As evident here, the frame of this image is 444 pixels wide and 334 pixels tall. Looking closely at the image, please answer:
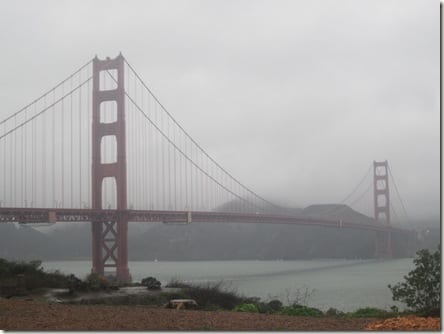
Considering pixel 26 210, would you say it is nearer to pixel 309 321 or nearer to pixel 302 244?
pixel 309 321

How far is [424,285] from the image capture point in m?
10.9

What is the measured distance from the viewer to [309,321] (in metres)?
9.67

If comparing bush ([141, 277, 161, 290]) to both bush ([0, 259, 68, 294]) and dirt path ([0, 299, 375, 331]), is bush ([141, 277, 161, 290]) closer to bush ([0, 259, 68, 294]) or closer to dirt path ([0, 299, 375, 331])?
bush ([0, 259, 68, 294])

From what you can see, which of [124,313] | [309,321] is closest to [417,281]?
[309,321]

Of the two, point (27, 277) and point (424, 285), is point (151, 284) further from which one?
point (424, 285)

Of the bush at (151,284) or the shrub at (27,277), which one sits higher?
the shrub at (27,277)

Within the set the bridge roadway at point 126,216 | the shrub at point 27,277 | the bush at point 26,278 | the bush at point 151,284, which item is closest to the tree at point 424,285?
the bush at point 151,284

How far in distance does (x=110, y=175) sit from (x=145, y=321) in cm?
2830

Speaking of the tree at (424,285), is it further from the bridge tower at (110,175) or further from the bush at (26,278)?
the bridge tower at (110,175)

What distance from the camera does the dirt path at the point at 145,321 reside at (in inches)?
340

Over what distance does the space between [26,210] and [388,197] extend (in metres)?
48.6

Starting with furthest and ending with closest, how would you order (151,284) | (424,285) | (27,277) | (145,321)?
(151,284) → (27,277) → (424,285) → (145,321)

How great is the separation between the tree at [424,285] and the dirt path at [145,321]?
1660mm

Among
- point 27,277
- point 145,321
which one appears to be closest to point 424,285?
point 145,321
